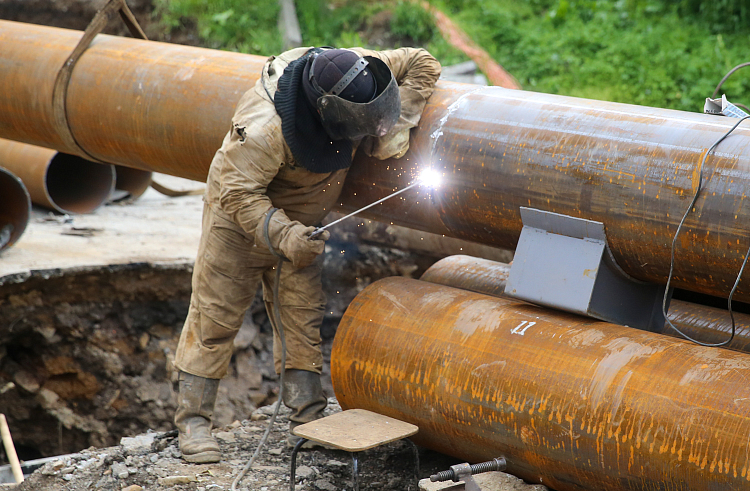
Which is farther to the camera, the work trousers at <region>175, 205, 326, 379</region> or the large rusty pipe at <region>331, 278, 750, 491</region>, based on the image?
the work trousers at <region>175, 205, 326, 379</region>

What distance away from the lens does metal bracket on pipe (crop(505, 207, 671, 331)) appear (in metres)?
2.59

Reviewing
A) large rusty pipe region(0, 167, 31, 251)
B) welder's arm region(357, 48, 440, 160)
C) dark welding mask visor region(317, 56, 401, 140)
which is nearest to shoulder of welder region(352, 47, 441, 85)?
welder's arm region(357, 48, 440, 160)

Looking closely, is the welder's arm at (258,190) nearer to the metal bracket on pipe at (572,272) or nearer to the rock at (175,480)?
the metal bracket on pipe at (572,272)

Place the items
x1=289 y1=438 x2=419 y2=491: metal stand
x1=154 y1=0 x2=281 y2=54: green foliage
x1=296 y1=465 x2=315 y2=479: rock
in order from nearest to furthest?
x1=289 y1=438 x2=419 y2=491: metal stand → x1=296 y1=465 x2=315 y2=479: rock → x1=154 y1=0 x2=281 y2=54: green foliage

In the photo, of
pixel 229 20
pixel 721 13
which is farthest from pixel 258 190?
pixel 229 20

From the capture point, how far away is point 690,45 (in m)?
7.87

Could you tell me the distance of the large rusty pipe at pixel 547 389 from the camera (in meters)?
2.19

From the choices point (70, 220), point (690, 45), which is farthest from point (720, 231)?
point (690, 45)

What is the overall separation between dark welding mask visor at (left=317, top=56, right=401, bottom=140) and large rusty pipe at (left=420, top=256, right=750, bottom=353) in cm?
100

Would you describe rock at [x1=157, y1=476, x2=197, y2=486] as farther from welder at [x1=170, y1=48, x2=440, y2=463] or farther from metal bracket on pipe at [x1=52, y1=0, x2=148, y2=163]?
metal bracket on pipe at [x1=52, y1=0, x2=148, y2=163]

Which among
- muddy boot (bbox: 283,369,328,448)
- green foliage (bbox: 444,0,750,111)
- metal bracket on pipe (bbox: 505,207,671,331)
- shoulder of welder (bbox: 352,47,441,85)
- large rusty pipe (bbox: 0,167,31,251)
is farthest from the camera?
green foliage (bbox: 444,0,750,111)

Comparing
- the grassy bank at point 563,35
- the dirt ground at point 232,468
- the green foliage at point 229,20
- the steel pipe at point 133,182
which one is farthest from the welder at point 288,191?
the green foliage at point 229,20

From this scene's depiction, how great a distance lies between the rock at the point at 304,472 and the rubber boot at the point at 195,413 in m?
0.40

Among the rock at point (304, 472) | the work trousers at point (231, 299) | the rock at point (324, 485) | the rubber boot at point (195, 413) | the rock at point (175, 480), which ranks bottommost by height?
the rock at point (304, 472)
